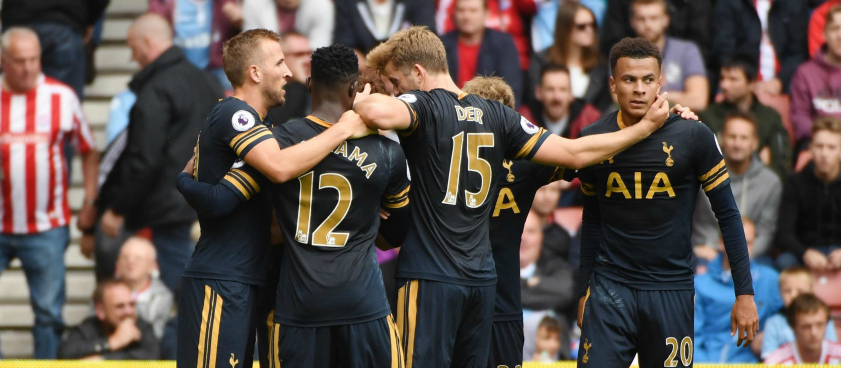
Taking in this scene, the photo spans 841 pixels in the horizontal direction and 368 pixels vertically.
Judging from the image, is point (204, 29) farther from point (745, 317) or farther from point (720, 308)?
point (745, 317)

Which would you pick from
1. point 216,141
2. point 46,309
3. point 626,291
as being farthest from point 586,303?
point 46,309

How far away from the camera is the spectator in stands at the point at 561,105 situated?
9.84 metres

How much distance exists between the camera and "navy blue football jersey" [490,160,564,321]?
6.14m

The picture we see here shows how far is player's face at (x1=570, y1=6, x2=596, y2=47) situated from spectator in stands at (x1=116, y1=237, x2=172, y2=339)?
4.43 m

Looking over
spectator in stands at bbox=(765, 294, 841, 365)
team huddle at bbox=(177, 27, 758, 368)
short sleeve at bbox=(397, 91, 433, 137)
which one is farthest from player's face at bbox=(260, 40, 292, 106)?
spectator in stands at bbox=(765, 294, 841, 365)

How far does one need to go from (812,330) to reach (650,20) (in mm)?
3153

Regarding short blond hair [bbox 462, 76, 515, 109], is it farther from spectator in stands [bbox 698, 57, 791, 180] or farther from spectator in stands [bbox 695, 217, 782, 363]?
spectator in stands [bbox 698, 57, 791, 180]

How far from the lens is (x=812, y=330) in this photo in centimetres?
910

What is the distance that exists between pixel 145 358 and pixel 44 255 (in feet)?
4.76

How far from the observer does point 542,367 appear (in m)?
7.56

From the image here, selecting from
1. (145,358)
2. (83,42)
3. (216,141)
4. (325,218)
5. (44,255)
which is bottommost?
(145,358)

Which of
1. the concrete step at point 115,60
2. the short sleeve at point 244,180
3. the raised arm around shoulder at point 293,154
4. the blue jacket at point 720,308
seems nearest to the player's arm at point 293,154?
the raised arm around shoulder at point 293,154

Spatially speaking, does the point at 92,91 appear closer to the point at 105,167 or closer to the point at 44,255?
the point at 105,167

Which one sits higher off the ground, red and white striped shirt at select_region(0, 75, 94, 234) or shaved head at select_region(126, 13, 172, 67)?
shaved head at select_region(126, 13, 172, 67)
